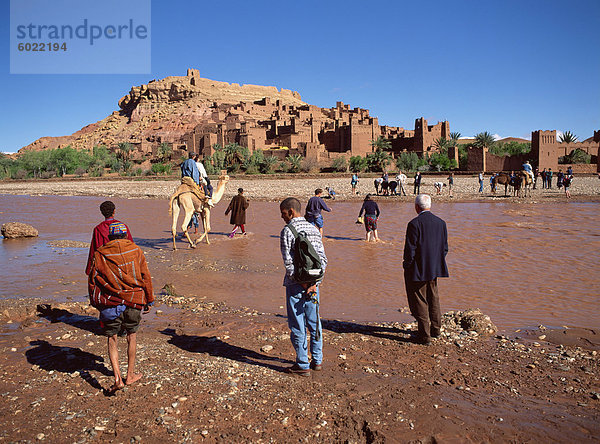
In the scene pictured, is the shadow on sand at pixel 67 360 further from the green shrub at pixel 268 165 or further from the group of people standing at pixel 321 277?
the green shrub at pixel 268 165

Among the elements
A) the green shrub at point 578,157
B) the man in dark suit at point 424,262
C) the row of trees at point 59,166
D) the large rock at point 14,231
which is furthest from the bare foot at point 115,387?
the row of trees at point 59,166

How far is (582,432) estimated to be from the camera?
3.54 m

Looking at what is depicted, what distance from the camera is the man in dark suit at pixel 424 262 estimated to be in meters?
5.39

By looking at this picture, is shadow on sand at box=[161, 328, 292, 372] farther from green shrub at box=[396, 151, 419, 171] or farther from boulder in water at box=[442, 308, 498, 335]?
green shrub at box=[396, 151, 419, 171]

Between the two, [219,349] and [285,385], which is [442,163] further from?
[285,385]

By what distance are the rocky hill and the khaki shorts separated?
109167 millimetres

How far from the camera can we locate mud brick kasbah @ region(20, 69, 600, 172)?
59.2 m

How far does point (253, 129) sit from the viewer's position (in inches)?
2965

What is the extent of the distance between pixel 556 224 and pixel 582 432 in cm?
1522

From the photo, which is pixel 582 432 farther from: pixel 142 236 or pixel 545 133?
pixel 545 133

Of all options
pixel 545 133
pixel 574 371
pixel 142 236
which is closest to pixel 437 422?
pixel 574 371

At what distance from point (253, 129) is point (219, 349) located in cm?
7219

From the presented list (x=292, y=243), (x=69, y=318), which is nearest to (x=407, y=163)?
(x=69, y=318)

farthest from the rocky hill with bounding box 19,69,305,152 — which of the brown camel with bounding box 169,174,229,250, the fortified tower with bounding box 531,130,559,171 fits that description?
the brown camel with bounding box 169,174,229,250
